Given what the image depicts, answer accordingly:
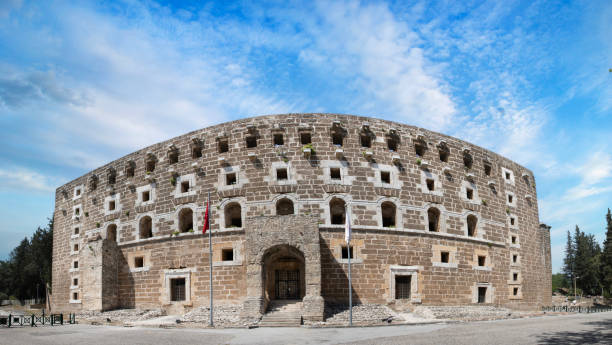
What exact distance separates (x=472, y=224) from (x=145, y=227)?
912 inches

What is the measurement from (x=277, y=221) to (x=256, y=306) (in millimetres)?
4597

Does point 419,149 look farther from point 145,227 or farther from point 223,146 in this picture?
point 145,227

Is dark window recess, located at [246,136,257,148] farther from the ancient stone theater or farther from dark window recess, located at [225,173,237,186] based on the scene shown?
dark window recess, located at [225,173,237,186]

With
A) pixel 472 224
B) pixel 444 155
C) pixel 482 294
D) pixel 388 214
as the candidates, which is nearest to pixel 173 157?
pixel 388 214

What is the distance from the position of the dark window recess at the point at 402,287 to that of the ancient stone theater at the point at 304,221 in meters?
0.07

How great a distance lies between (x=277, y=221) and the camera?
85.2 ft

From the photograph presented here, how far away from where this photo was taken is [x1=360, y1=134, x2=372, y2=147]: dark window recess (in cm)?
3084

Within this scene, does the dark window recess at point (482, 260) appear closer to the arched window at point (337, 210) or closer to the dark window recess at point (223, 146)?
the arched window at point (337, 210)

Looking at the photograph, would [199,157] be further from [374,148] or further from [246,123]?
[374,148]

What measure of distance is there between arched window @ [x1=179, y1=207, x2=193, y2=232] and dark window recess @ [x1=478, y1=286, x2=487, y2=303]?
65.0ft

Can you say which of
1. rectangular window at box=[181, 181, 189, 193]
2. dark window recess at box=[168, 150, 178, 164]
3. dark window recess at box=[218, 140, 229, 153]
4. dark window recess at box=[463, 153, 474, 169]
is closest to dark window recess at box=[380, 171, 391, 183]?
dark window recess at box=[463, 153, 474, 169]

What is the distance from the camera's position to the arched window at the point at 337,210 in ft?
96.1

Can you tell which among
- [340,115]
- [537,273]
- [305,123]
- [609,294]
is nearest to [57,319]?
[305,123]

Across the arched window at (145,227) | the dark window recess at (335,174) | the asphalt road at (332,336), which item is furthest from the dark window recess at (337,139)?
the arched window at (145,227)
